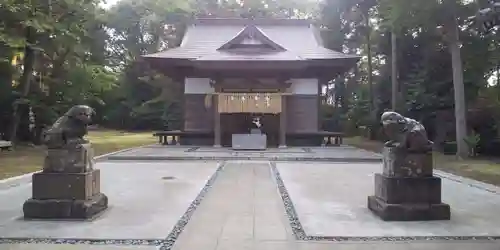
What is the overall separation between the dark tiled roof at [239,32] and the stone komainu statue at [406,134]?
11.9 m

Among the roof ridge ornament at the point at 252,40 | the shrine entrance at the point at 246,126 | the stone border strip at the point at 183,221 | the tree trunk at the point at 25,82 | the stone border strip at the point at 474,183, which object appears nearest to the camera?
the stone border strip at the point at 183,221

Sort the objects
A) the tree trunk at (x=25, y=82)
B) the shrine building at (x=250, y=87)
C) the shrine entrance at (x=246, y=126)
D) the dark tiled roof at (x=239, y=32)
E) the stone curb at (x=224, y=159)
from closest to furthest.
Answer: the stone curb at (x=224, y=159), the tree trunk at (x=25, y=82), the shrine building at (x=250, y=87), the dark tiled roof at (x=239, y=32), the shrine entrance at (x=246, y=126)

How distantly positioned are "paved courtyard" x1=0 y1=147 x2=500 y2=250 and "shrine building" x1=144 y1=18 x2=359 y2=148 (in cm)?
851

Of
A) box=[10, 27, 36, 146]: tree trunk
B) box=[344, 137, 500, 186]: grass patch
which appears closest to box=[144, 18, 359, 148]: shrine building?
box=[10, 27, 36, 146]: tree trunk

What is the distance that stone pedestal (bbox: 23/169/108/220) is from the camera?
4969 mm

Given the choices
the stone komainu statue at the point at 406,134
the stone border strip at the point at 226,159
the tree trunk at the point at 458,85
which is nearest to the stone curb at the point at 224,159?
the stone border strip at the point at 226,159

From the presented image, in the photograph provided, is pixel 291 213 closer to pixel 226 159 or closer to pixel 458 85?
pixel 226 159

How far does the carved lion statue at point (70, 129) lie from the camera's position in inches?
203

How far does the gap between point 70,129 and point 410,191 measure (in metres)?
4.05

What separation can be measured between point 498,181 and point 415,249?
227 inches

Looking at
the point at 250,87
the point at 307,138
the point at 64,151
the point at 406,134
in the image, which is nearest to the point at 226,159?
the point at 250,87

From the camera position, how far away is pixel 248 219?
16.3ft

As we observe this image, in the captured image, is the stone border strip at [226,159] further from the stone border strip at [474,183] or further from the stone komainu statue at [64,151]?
the stone komainu statue at [64,151]

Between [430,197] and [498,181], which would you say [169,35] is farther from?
[430,197]
